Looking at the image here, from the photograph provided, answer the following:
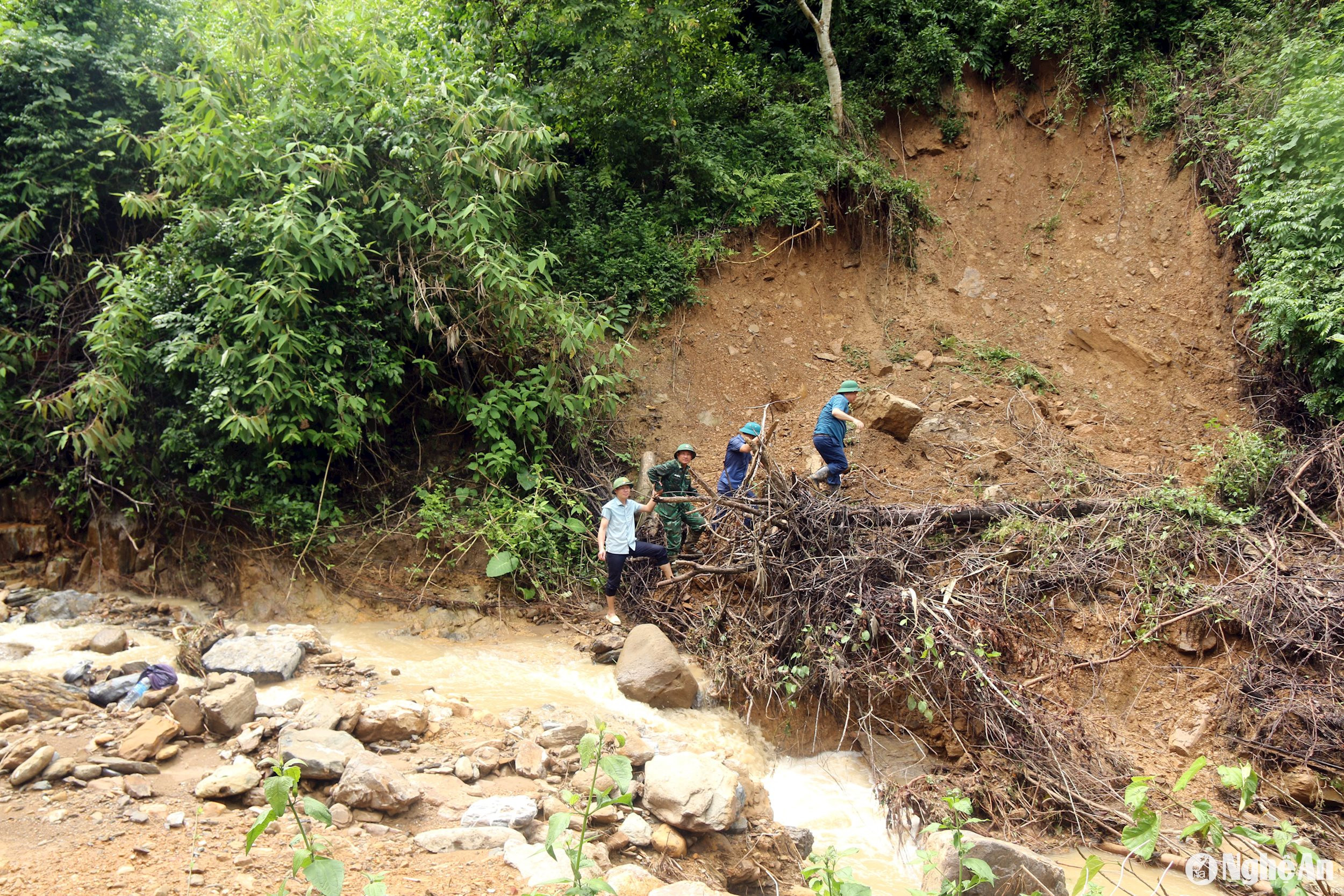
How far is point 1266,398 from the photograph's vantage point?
26.4 ft

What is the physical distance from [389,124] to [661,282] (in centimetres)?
341

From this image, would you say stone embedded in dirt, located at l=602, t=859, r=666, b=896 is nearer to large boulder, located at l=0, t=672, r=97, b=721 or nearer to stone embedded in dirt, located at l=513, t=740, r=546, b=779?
stone embedded in dirt, located at l=513, t=740, r=546, b=779

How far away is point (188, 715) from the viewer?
13.9 ft

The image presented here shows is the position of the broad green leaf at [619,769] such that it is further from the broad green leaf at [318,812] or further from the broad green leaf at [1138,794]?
the broad green leaf at [1138,794]

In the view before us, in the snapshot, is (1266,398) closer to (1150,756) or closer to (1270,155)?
(1270,155)

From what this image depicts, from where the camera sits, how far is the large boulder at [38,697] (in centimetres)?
430

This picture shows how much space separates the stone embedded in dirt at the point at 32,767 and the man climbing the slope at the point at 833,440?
548 centimetres

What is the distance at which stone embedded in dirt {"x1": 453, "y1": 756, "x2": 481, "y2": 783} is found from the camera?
4293 millimetres

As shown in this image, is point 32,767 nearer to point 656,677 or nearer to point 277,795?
point 277,795

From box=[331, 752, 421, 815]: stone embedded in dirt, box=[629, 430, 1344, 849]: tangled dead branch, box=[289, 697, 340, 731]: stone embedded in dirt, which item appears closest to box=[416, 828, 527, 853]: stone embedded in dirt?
box=[331, 752, 421, 815]: stone embedded in dirt

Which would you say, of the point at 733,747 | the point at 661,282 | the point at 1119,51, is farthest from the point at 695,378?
the point at 1119,51

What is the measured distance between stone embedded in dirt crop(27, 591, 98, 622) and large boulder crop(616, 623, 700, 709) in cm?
500

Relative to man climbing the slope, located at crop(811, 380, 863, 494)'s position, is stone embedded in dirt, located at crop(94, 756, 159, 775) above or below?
below

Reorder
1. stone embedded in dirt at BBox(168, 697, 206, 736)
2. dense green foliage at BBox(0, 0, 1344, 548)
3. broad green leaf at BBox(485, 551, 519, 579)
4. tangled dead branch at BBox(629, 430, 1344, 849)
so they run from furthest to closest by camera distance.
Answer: broad green leaf at BBox(485, 551, 519, 579), dense green foliage at BBox(0, 0, 1344, 548), tangled dead branch at BBox(629, 430, 1344, 849), stone embedded in dirt at BBox(168, 697, 206, 736)
